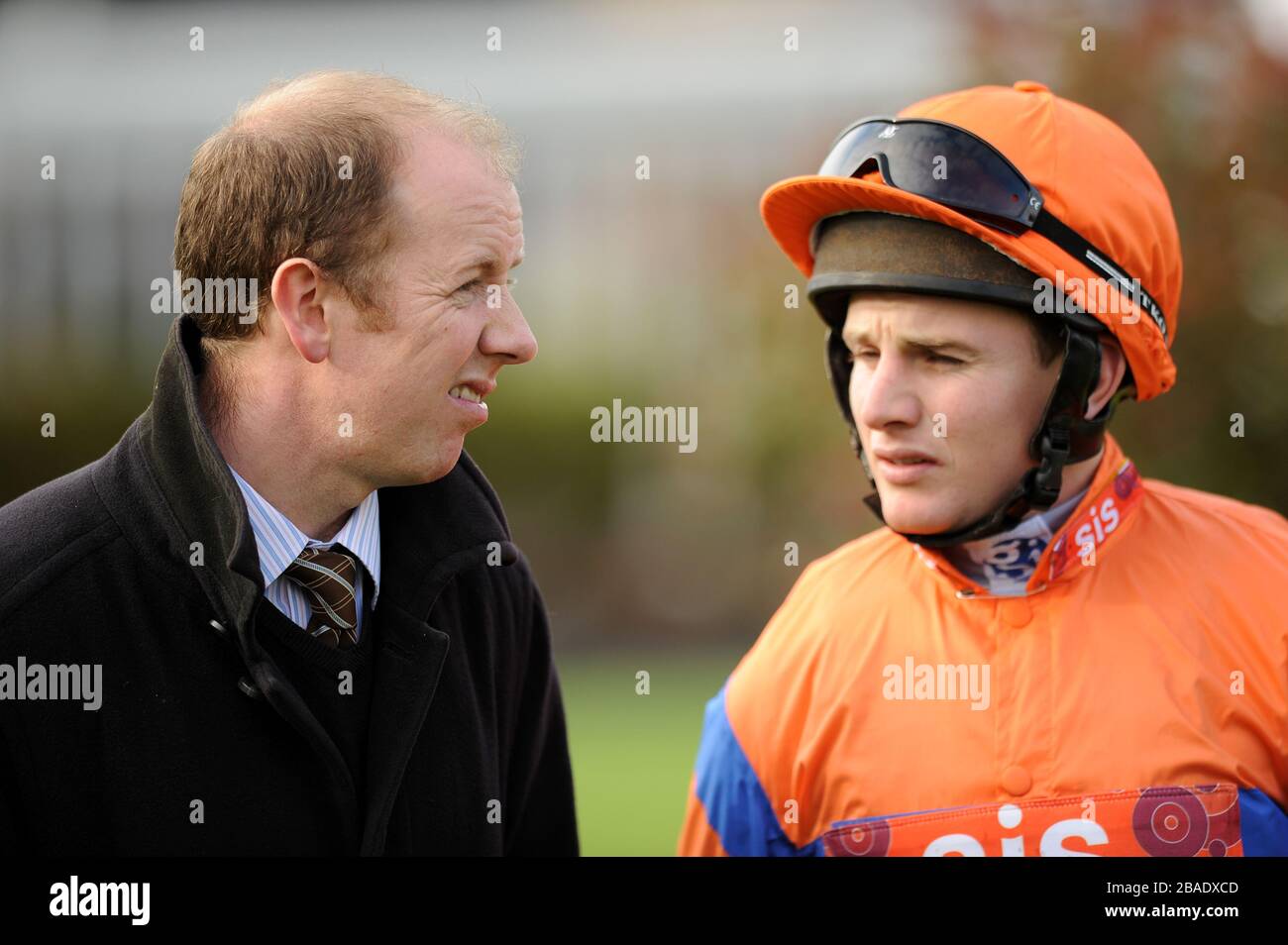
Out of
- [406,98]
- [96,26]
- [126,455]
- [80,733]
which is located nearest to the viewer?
[80,733]

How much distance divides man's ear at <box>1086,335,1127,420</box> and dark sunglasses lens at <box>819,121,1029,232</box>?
1.11ft

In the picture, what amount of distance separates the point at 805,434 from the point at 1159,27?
4.00 metres

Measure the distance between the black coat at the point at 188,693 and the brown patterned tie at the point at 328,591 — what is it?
0.06 metres

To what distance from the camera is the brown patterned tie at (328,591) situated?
7.57ft

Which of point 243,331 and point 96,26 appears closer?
point 243,331

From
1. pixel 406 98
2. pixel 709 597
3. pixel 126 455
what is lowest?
pixel 709 597

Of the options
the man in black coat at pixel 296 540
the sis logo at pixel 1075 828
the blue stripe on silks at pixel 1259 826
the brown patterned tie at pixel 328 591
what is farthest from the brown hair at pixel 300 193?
the blue stripe on silks at pixel 1259 826

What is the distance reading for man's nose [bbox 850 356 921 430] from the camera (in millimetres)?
2500

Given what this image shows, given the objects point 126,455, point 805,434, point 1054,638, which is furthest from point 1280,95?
point 126,455

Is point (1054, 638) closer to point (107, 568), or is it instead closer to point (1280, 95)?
point (107, 568)

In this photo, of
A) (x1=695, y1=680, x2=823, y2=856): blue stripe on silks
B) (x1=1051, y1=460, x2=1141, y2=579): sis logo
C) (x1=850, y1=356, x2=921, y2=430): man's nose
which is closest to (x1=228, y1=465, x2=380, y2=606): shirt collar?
(x1=695, y1=680, x2=823, y2=856): blue stripe on silks

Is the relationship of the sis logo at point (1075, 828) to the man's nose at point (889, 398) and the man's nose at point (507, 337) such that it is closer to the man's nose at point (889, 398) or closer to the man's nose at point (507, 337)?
the man's nose at point (889, 398)

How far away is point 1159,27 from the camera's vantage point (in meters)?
6.71
